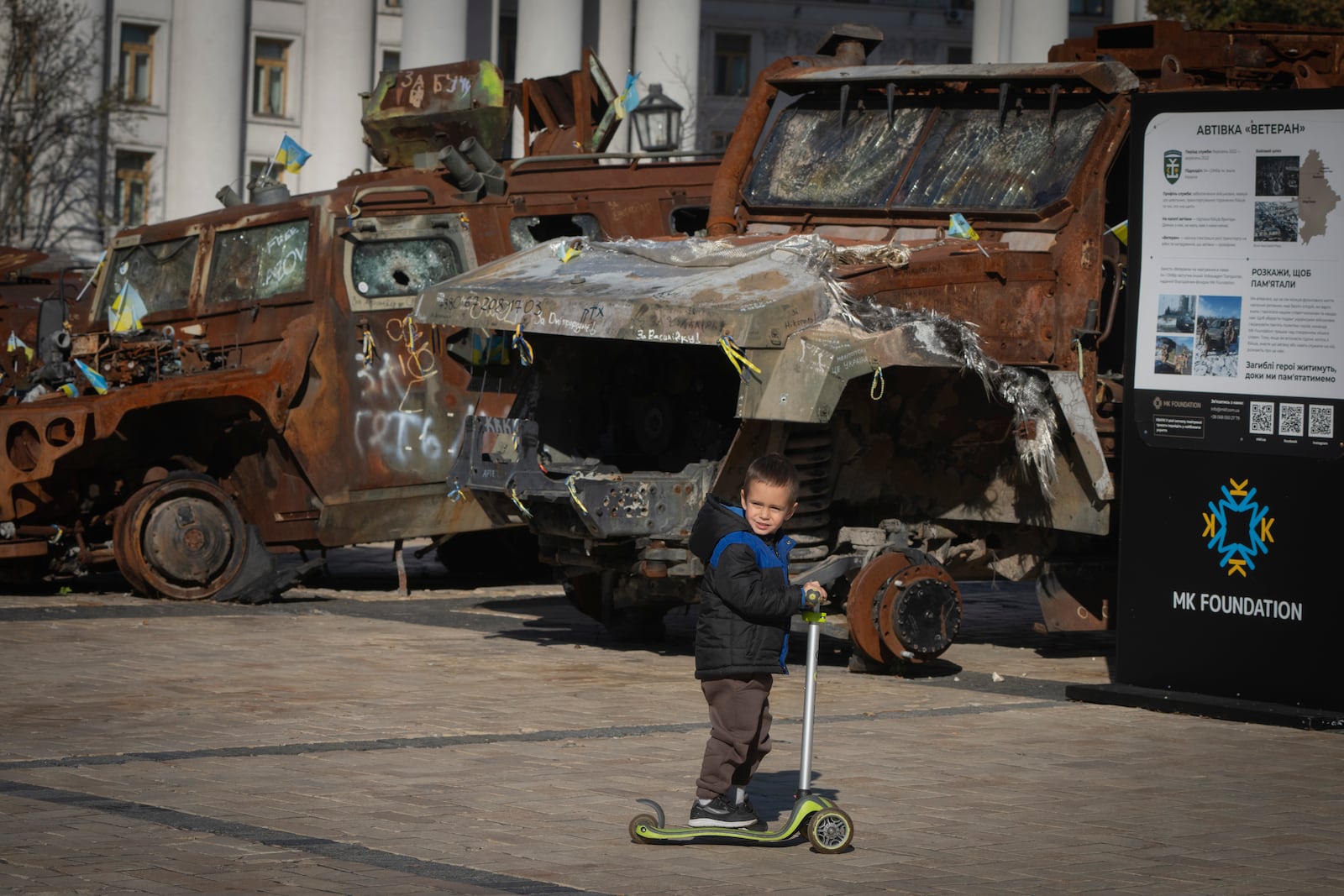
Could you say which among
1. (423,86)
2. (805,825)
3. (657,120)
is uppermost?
(657,120)

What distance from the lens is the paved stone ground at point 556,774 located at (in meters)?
6.76

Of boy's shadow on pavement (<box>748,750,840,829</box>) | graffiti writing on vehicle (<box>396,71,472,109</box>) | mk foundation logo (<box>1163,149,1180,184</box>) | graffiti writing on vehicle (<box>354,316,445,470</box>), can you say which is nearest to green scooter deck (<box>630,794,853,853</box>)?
boy's shadow on pavement (<box>748,750,840,829</box>)

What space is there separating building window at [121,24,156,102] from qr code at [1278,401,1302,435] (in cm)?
4516

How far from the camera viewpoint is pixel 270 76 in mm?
55438

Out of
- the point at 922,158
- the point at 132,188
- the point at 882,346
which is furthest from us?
the point at 132,188

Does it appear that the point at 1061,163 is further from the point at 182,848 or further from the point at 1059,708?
the point at 182,848

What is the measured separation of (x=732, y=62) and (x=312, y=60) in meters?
14.0

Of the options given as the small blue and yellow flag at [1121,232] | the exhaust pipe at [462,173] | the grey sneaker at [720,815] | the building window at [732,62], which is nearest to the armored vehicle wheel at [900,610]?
the small blue and yellow flag at [1121,232]

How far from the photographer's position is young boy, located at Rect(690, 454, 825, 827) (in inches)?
283

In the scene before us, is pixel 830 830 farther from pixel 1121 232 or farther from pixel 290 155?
pixel 290 155

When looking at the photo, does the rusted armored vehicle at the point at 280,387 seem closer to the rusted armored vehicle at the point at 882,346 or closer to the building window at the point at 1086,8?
the rusted armored vehicle at the point at 882,346

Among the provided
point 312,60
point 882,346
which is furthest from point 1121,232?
point 312,60

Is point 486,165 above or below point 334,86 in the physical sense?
below

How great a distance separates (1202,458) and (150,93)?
4545 cm
